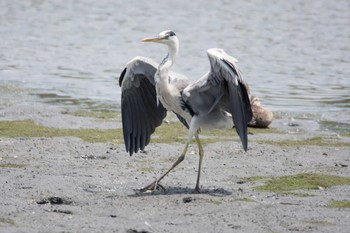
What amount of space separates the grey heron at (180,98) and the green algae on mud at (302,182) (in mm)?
550

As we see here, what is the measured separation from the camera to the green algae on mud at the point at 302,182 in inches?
339

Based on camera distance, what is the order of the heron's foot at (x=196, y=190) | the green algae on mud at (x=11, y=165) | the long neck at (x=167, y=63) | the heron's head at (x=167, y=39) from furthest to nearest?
→ the green algae on mud at (x=11, y=165), the heron's head at (x=167, y=39), the long neck at (x=167, y=63), the heron's foot at (x=196, y=190)

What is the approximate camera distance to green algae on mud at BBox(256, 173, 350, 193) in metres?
8.61

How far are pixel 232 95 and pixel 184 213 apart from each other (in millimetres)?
1442

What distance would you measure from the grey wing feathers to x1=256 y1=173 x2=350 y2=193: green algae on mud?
1452mm

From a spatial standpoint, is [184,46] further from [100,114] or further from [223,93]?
[223,93]

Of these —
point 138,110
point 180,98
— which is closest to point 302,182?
point 180,98

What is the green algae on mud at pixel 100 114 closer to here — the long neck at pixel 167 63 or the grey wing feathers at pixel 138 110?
the grey wing feathers at pixel 138 110

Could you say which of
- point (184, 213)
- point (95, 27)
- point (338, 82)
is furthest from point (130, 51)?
point (184, 213)

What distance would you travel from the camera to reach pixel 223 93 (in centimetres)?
867

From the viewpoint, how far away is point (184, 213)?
7.56m

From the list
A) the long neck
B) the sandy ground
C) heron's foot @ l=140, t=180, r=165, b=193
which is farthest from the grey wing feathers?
heron's foot @ l=140, t=180, r=165, b=193

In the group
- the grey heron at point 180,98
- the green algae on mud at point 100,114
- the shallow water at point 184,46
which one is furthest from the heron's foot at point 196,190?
the shallow water at point 184,46

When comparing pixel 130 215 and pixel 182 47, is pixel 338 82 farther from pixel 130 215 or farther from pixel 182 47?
pixel 130 215
